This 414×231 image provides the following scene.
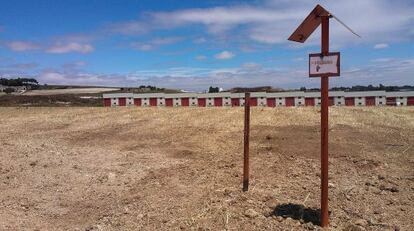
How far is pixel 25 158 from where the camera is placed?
12.0m

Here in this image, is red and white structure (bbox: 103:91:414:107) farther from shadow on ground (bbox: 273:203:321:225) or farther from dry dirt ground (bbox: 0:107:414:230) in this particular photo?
shadow on ground (bbox: 273:203:321:225)

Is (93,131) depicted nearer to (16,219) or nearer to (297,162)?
(297,162)

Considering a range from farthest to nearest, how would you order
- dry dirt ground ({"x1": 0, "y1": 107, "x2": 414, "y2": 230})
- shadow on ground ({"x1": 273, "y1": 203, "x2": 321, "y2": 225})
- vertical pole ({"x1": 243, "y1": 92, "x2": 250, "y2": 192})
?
vertical pole ({"x1": 243, "y1": 92, "x2": 250, "y2": 192}) < dry dirt ground ({"x1": 0, "y1": 107, "x2": 414, "y2": 230}) < shadow on ground ({"x1": 273, "y1": 203, "x2": 321, "y2": 225})

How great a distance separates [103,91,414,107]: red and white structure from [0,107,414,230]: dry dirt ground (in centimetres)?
6209

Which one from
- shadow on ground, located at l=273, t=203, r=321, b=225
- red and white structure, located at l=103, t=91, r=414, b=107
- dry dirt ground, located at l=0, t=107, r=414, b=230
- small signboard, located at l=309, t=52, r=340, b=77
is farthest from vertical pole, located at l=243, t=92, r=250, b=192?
red and white structure, located at l=103, t=91, r=414, b=107

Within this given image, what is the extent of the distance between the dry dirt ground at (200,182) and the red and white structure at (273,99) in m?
62.1

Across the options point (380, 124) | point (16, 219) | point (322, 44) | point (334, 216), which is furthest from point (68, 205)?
point (380, 124)

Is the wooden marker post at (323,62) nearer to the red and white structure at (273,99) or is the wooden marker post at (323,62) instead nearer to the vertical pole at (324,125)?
the vertical pole at (324,125)

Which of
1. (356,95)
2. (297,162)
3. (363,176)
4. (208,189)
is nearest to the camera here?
(208,189)

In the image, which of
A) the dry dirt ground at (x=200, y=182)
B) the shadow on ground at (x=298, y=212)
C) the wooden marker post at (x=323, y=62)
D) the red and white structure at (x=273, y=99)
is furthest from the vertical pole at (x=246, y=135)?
the red and white structure at (x=273, y=99)

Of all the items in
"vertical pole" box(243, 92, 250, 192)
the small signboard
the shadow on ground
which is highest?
the small signboard

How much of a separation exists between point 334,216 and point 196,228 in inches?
75.2

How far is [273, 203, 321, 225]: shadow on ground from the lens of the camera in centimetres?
727

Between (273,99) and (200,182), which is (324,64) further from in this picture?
(273,99)
